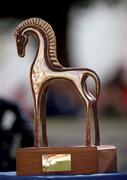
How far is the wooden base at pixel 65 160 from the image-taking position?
3.50m

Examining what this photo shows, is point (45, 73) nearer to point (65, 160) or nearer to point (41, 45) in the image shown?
point (41, 45)

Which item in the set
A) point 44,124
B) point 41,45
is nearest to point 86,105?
point 44,124

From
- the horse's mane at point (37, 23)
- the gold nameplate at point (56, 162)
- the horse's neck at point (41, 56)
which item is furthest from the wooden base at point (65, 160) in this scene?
the horse's mane at point (37, 23)

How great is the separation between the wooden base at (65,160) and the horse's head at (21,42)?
0.40 meters

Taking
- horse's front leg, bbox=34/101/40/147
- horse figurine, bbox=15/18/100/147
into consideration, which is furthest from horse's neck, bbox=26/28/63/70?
horse's front leg, bbox=34/101/40/147

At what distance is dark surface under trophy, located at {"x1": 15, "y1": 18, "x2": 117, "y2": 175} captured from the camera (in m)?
3.51

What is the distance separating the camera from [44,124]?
3.66 metres

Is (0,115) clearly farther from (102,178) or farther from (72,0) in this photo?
(72,0)

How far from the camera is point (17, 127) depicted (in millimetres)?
6039

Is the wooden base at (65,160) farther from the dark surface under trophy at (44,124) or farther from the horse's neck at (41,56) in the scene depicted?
the horse's neck at (41,56)

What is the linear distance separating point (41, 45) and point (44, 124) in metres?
0.30

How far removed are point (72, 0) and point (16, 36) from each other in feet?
29.7

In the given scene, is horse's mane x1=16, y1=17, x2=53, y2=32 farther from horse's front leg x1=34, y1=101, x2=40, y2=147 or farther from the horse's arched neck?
horse's front leg x1=34, y1=101, x2=40, y2=147

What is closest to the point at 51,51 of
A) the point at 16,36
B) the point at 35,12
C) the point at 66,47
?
A: the point at 16,36
